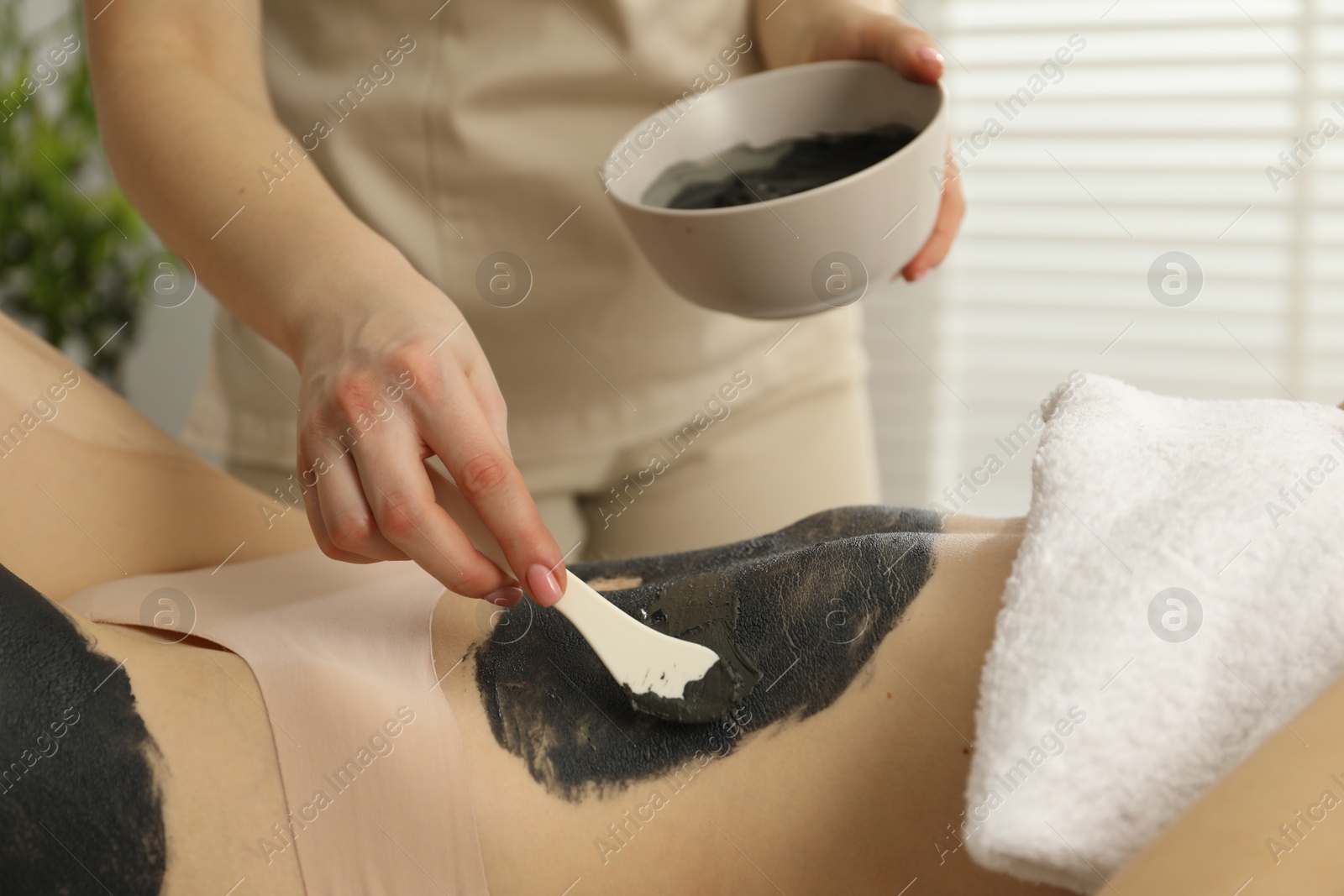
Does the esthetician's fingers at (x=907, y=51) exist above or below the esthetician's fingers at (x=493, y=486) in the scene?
below

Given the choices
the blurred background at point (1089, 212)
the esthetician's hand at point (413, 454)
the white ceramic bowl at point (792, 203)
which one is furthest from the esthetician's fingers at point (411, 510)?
the blurred background at point (1089, 212)

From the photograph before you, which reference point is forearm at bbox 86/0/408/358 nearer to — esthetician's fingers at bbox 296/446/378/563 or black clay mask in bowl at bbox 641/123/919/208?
esthetician's fingers at bbox 296/446/378/563

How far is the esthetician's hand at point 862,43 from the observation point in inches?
28.4

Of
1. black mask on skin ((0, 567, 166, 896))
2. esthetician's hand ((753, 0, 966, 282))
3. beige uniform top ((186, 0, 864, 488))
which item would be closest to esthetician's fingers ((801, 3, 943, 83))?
esthetician's hand ((753, 0, 966, 282))

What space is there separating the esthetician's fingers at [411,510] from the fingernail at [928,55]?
0.43 metres

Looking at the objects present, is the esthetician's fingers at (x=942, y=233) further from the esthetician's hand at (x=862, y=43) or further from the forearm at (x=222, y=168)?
the forearm at (x=222, y=168)

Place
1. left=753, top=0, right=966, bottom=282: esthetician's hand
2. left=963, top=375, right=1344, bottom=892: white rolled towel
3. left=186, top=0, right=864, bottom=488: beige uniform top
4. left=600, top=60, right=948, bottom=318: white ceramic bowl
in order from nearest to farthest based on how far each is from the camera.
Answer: left=963, top=375, right=1344, bottom=892: white rolled towel < left=600, top=60, right=948, bottom=318: white ceramic bowl < left=753, top=0, right=966, bottom=282: esthetician's hand < left=186, top=0, right=864, bottom=488: beige uniform top

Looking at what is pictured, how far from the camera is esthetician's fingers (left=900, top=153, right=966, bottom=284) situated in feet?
2.54

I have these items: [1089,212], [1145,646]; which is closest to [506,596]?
[1145,646]

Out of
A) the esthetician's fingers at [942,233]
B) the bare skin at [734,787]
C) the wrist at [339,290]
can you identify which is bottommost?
the esthetician's fingers at [942,233]

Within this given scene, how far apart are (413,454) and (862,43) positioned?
49 centimetres

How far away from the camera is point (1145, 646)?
0.42 meters

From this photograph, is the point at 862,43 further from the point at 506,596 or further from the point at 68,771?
the point at 68,771

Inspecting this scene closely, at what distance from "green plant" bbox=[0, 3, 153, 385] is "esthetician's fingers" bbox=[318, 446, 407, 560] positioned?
1.49 m
